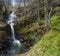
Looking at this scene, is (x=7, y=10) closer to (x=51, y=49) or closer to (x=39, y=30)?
(x=39, y=30)

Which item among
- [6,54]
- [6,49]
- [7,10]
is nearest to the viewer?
[6,54]

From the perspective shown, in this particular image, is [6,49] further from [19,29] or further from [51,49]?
[51,49]

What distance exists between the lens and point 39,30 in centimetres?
2009

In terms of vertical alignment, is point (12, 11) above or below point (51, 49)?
below

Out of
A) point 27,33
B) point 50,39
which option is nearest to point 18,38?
point 27,33

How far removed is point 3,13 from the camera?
2859 cm

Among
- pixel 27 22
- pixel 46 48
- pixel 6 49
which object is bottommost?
pixel 6 49

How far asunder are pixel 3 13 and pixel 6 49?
10989 mm

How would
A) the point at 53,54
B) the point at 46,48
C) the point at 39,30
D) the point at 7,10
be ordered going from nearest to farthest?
the point at 53,54, the point at 46,48, the point at 39,30, the point at 7,10

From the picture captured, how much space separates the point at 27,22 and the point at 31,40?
4661mm

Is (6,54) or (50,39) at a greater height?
(50,39)

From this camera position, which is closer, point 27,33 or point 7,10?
point 27,33

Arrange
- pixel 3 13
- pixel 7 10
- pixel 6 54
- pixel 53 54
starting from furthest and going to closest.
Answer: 1. pixel 7 10
2. pixel 3 13
3. pixel 6 54
4. pixel 53 54

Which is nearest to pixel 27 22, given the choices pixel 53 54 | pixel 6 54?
pixel 6 54
